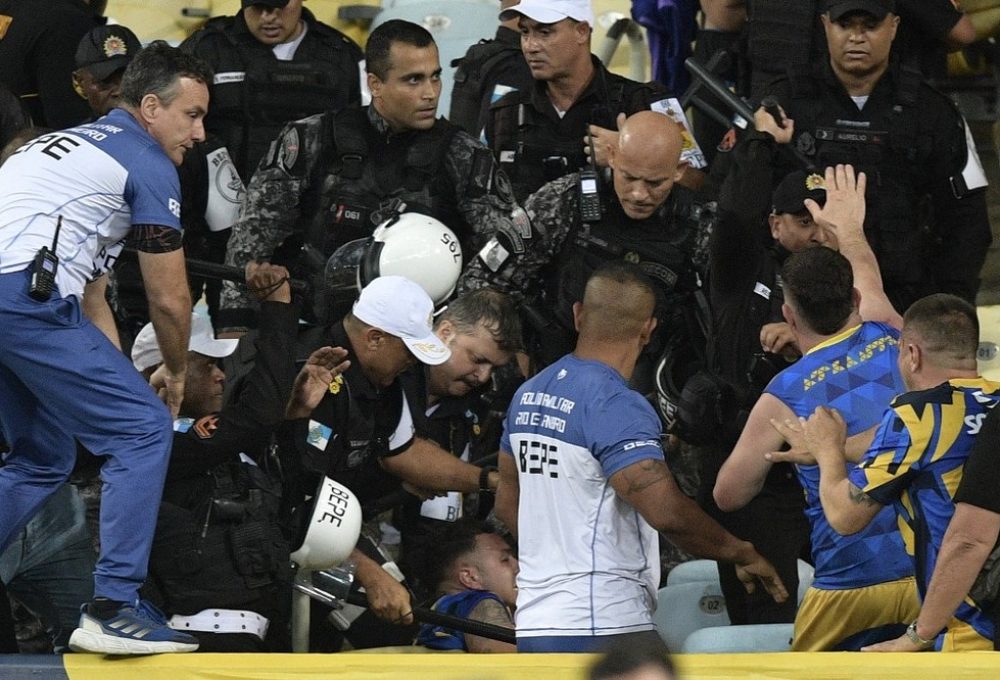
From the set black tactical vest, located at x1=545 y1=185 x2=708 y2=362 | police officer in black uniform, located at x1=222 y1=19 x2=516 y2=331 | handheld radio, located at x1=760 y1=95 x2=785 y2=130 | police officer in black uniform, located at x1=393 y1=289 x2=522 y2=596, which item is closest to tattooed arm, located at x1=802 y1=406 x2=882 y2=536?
police officer in black uniform, located at x1=393 y1=289 x2=522 y2=596

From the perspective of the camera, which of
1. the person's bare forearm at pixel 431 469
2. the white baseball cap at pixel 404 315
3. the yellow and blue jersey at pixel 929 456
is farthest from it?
the person's bare forearm at pixel 431 469

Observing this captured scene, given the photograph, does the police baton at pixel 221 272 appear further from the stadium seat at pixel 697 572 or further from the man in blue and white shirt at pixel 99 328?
the stadium seat at pixel 697 572

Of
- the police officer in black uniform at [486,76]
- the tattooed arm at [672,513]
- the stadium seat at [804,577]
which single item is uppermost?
the police officer in black uniform at [486,76]

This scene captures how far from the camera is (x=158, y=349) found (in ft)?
21.9

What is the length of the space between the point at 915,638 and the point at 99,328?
9.22ft

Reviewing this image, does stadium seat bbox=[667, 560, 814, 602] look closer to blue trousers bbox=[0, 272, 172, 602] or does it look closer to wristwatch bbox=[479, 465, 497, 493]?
wristwatch bbox=[479, 465, 497, 493]

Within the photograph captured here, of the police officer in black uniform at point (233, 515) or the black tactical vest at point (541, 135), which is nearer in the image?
the police officer in black uniform at point (233, 515)

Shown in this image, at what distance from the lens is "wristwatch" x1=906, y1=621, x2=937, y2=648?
16.8 feet

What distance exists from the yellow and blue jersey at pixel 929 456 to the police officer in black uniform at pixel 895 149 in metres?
2.34

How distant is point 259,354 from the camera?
6273 mm

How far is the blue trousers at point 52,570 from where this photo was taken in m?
6.04

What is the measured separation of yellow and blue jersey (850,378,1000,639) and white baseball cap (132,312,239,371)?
2593 mm

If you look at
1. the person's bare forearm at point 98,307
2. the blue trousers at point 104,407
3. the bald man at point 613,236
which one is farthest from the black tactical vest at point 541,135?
the blue trousers at point 104,407

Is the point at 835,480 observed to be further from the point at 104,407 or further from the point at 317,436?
the point at 104,407
